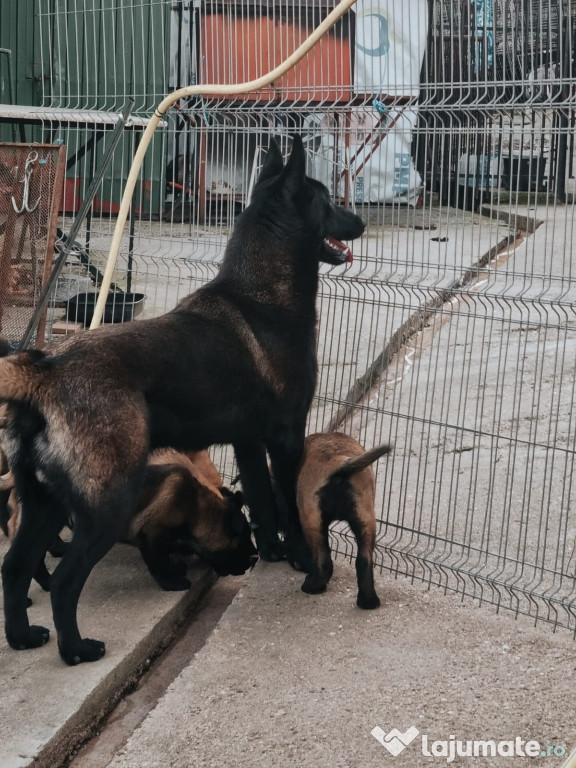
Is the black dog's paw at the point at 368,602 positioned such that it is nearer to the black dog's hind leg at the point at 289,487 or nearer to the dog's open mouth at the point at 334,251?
the black dog's hind leg at the point at 289,487

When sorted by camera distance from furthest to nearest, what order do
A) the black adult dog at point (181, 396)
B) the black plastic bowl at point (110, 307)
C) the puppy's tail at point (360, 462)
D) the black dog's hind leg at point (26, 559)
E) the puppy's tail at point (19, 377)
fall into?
1. the black plastic bowl at point (110, 307)
2. the puppy's tail at point (360, 462)
3. the black dog's hind leg at point (26, 559)
4. the black adult dog at point (181, 396)
5. the puppy's tail at point (19, 377)

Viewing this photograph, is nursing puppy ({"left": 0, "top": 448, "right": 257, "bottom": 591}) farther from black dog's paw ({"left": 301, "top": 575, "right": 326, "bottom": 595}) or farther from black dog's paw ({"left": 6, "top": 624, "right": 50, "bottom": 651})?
black dog's paw ({"left": 6, "top": 624, "right": 50, "bottom": 651})

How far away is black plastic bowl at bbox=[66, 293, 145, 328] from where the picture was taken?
685cm

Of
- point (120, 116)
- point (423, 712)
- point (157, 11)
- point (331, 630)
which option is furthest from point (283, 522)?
point (157, 11)

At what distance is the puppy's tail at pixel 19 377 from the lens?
3.79 m

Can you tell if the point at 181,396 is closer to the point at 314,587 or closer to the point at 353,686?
the point at 314,587

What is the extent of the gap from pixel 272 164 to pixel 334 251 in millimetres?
552

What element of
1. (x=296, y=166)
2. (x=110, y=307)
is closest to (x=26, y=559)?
(x=296, y=166)

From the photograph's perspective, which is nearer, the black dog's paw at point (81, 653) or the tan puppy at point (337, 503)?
the black dog's paw at point (81, 653)

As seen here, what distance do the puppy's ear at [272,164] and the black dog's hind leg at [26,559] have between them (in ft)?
6.45

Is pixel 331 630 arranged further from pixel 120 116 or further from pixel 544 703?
pixel 120 116

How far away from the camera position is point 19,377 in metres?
3.83

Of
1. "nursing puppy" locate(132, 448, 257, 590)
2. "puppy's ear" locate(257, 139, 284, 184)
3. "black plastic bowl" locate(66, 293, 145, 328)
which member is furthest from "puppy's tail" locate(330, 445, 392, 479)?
"black plastic bowl" locate(66, 293, 145, 328)

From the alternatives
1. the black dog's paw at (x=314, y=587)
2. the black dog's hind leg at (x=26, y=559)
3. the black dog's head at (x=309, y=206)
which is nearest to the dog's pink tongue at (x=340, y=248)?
the black dog's head at (x=309, y=206)
